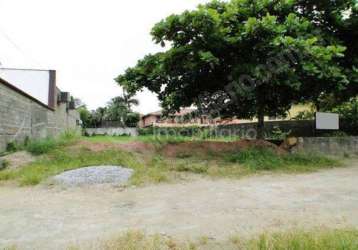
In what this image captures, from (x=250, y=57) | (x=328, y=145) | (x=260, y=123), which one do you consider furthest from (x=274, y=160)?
(x=328, y=145)

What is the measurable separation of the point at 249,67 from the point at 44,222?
6405 mm

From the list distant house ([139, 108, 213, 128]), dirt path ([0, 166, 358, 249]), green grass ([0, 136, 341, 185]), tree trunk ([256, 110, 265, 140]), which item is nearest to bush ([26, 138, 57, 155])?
green grass ([0, 136, 341, 185])

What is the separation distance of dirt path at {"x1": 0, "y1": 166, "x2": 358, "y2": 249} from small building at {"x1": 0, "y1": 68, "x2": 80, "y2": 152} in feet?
11.2

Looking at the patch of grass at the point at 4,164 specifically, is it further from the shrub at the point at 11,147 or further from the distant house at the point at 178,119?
the distant house at the point at 178,119

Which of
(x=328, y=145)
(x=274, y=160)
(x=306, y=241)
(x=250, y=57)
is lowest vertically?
(x=306, y=241)

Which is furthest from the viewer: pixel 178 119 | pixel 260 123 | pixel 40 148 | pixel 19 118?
pixel 178 119

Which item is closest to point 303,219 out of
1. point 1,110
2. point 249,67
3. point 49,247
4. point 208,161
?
point 49,247

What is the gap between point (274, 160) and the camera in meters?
8.40

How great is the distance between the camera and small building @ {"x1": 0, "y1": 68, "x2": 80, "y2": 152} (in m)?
8.69

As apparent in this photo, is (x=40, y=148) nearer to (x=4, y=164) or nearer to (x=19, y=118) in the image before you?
(x=4, y=164)

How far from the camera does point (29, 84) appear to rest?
814 inches

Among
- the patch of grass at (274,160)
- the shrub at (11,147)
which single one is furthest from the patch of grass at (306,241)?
the shrub at (11,147)

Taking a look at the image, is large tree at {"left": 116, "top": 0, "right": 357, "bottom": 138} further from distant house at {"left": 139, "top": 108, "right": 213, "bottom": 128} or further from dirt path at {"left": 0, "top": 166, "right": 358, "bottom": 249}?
dirt path at {"left": 0, "top": 166, "right": 358, "bottom": 249}

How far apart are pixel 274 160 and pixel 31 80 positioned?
17.6 meters
